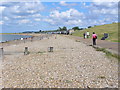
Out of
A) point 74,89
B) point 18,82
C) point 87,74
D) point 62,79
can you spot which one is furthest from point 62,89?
point 87,74

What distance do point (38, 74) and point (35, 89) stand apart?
2876 millimetres

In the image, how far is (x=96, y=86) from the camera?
837cm

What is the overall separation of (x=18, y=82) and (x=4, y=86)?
2.42ft

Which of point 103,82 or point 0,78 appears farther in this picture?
point 0,78

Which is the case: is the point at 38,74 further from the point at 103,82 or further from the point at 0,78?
the point at 103,82

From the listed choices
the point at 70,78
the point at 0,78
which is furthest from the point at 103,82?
the point at 0,78

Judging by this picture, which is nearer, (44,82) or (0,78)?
(44,82)

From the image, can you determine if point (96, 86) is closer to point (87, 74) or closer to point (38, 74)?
point (87, 74)

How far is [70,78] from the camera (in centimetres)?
976

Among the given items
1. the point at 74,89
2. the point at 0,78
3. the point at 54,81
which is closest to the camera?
the point at 74,89

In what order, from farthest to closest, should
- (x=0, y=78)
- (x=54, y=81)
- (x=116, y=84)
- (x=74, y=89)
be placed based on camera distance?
(x=0, y=78)
(x=54, y=81)
(x=116, y=84)
(x=74, y=89)

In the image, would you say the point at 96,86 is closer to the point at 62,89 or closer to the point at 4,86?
the point at 62,89

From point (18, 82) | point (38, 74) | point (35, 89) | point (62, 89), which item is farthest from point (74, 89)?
point (38, 74)

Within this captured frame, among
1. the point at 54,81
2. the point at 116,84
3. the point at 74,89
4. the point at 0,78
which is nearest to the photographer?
the point at 74,89
